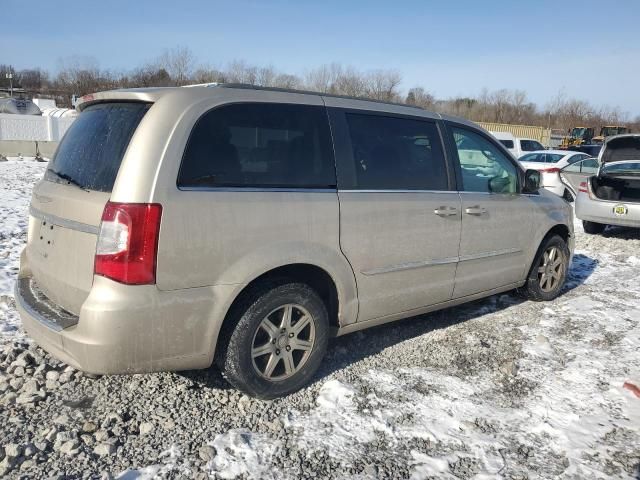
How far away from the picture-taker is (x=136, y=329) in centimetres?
267

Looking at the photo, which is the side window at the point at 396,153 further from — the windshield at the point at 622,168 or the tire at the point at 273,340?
the windshield at the point at 622,168

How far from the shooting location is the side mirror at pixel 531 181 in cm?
488

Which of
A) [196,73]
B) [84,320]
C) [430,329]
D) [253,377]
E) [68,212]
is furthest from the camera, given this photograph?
[196,73]

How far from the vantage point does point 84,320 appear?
105 inches

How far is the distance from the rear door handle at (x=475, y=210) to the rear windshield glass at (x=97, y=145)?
255 cm

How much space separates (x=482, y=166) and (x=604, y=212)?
532cm

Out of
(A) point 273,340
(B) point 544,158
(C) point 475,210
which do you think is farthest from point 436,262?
(B) point 544,158

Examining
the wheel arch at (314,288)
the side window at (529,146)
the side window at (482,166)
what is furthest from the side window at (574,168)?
the side window at (529,146)

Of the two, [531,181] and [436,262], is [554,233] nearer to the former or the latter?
[531,181]

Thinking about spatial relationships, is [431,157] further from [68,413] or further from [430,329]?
[68,413]

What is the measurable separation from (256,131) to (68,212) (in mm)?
1140

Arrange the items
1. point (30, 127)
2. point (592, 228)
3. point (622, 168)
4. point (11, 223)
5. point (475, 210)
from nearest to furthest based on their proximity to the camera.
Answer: point (475, 210) → point (11, 223) → point (622, 168) → point (592, 228) → point (30, 127)

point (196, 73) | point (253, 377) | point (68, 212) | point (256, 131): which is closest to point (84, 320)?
point (68, 212)

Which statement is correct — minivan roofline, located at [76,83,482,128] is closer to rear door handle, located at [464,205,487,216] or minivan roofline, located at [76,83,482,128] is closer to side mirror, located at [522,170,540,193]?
rear door handle, located at [464,205,487,216]
